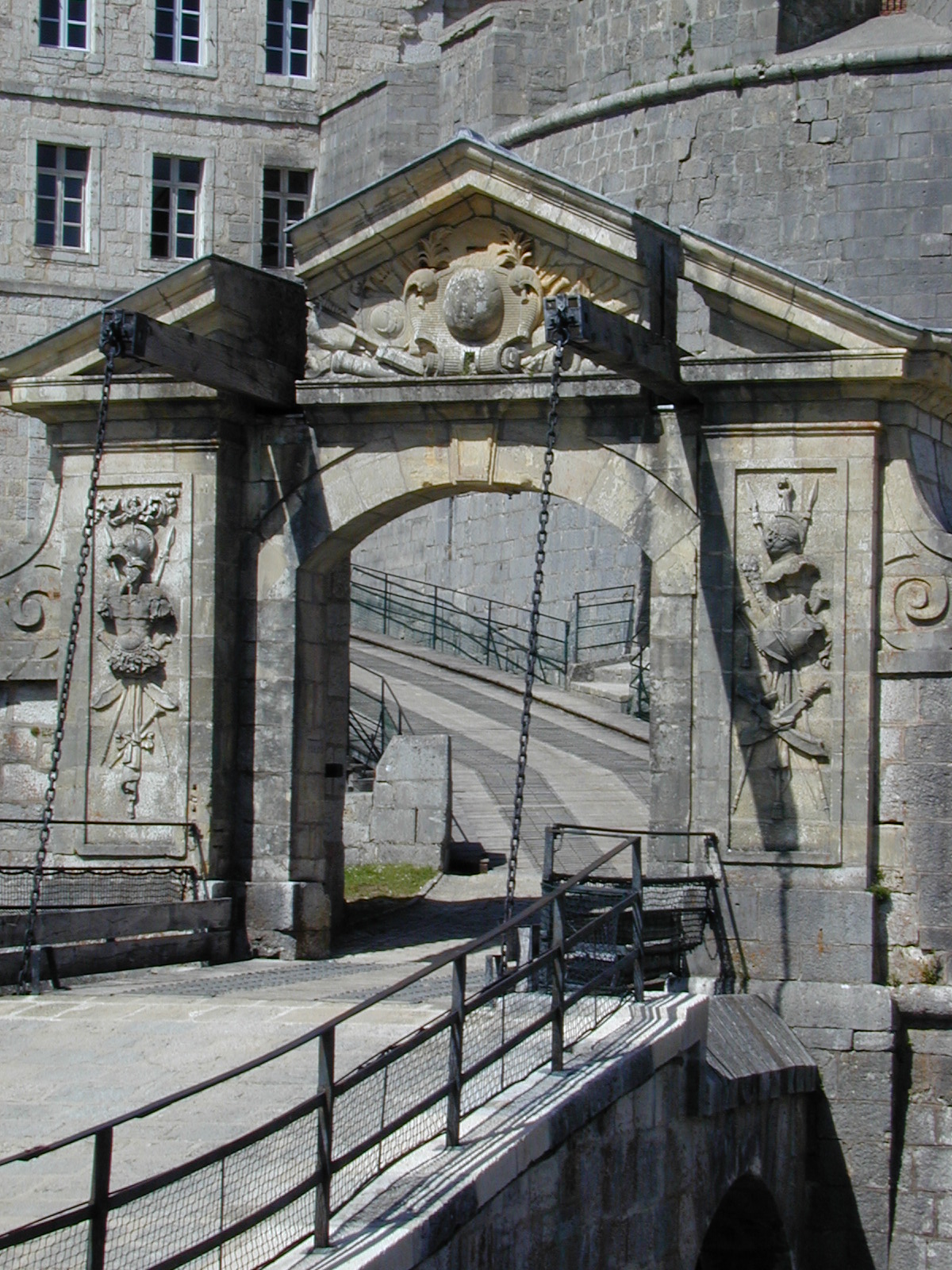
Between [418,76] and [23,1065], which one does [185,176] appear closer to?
[418,76]

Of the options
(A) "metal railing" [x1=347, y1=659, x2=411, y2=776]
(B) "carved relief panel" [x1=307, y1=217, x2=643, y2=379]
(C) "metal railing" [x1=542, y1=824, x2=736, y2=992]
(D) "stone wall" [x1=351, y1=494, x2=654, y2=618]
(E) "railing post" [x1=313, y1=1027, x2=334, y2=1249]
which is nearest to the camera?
(E) "railing post" [x1=313, y1=1027, x2=334, y2=1249]

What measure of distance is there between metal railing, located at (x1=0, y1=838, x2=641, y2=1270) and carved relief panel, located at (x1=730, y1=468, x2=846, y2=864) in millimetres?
2218

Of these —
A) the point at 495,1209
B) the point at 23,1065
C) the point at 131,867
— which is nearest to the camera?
the point at 495,1209

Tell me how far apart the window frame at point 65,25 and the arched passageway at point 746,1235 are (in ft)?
79.7

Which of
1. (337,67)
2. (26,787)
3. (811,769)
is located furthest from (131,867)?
(337,67)

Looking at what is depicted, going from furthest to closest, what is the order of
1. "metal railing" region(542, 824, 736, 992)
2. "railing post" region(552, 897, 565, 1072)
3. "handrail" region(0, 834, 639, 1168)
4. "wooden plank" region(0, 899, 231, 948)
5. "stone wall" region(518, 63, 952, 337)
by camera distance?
1. "stone wall" region(518, 63, 952, 337)
2. "wooden plank" region(0, 899, 231, 948)
3. "metal railing" region(542, 824, 736, 992)
4. "railing post" region(552, 897, 565, 1072)
5. "handrail" region(0, 834, 639, 1168)

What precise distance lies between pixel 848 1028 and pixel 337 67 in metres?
23.9

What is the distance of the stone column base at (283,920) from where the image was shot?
539 inches

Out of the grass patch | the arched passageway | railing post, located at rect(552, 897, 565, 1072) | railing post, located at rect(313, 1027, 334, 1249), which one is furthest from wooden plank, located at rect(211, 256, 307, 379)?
railing post, located at rect(313, 1027, 334, 1249)

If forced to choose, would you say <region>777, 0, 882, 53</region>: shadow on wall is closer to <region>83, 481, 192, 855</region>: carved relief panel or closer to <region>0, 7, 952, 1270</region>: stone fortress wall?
<region>0, 7, 952, 1270</region>: stone fortress wall

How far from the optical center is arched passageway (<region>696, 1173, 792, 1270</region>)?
1175 centimetres

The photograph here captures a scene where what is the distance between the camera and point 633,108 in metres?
26.5

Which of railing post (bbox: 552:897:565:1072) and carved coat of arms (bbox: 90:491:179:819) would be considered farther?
carved coat of arms (bbox: 90:491:179:819)

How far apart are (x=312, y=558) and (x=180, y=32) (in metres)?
20.8
